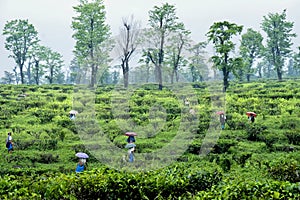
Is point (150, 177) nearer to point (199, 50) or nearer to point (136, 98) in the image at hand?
point (136, 98)

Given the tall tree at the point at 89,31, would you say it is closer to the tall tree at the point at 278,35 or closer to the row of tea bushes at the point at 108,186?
the tall tree at the point at 278,35

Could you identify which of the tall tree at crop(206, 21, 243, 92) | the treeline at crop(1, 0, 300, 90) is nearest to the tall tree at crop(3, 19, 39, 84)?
the treeline at crop(1, 0, 300, 90)

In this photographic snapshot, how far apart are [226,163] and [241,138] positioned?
417 cm

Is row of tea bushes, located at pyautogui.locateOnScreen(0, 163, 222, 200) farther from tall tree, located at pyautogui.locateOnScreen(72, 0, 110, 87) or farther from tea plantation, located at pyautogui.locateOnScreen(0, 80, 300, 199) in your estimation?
tall tree, located at pyautogui.locateOnScreen(72, 0, 110, 87)

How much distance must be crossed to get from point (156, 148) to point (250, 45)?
105 ft

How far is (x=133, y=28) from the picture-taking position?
3419cm

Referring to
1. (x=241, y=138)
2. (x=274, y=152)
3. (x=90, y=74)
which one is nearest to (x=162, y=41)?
(x=90, y=74)

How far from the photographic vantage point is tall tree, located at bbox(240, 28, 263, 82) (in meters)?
40.9

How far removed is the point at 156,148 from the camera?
13.8m

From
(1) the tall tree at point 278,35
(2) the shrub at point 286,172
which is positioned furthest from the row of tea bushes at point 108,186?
(1) the tall tree at point 278,35

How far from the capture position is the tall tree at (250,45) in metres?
40.9

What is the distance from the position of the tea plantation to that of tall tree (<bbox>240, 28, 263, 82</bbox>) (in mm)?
14423

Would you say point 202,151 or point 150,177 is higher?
point 150,177

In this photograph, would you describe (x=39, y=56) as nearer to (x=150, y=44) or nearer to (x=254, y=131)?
(x=150, y=44)
